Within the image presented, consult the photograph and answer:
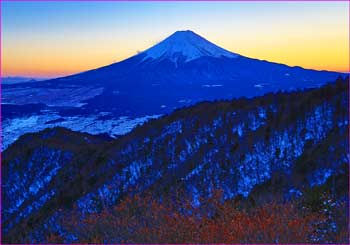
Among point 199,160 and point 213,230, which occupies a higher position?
point 213,230

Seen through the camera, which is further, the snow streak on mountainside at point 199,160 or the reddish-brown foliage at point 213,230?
the snow streak on mountainside at point 199,160

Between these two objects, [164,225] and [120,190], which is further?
[120,190]

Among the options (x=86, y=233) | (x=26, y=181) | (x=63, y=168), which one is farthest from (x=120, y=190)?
(x=86, y=233)

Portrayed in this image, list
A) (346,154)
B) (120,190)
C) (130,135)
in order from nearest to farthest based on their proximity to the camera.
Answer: (346,154) → (120,190) → (130,135)

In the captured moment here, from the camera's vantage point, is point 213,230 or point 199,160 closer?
point 213,230

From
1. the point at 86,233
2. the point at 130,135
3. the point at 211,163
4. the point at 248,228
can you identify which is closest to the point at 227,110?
the point at 211,163

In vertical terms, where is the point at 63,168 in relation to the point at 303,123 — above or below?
below

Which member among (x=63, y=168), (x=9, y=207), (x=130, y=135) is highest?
(x=130, y=135)

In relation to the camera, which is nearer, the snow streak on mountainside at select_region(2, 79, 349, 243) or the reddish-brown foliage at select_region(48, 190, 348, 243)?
the reddish-brown foliage at select_region(48, 190, 348, 243)

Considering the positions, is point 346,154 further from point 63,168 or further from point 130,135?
point 63,168

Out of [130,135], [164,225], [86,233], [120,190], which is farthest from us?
[130,135]
